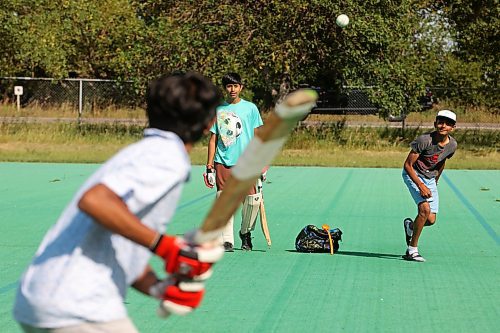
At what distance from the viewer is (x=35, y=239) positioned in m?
11.1

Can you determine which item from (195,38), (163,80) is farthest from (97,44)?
(163,80)

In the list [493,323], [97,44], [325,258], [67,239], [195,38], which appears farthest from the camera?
[97,44]

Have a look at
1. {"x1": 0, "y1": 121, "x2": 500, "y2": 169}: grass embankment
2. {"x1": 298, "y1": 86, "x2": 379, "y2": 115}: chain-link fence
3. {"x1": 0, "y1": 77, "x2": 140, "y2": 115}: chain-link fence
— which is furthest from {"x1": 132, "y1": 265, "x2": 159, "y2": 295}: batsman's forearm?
{"x1": 298, "y1": 86, "x2": 379, "y2": 115}: chain-link fence

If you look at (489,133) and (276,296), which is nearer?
(276,296)

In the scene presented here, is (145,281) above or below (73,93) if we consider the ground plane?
above

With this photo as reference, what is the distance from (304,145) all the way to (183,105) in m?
25.0

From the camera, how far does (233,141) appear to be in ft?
34.3

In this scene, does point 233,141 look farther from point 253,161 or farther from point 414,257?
point 253,161

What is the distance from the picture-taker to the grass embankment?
24123 millimetres

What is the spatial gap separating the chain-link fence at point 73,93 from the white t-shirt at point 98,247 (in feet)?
93.6

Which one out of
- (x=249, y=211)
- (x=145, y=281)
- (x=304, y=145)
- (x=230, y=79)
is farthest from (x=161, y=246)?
(x=304, y=145)

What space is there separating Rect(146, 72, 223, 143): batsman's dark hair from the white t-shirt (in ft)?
0.17

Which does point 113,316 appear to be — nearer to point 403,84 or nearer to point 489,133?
point 403,84

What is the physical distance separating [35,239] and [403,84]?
66.2ft
